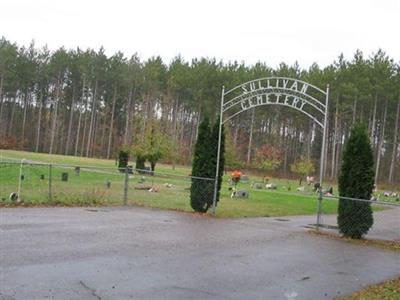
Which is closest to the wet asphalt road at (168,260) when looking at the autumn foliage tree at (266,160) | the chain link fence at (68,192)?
the chain link fence at (68,192)

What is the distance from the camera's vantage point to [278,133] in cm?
7488

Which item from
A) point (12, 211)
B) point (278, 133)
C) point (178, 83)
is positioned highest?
point (178, 83)

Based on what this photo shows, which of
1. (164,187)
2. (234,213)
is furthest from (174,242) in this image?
(164,187)

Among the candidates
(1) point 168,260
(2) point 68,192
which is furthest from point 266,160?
(1) point 168,260

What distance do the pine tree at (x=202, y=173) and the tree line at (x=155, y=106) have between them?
146 feet

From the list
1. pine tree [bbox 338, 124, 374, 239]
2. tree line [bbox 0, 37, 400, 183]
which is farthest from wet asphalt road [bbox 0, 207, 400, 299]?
tree line [bbox 0, 37, 400, 183]

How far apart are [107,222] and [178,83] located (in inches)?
2339

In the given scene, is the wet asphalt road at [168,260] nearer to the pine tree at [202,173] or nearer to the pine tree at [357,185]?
the pine tree at [357,185]

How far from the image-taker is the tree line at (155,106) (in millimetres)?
63969

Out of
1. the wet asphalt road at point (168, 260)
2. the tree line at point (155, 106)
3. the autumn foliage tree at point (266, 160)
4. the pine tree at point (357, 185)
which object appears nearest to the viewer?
the wet asphalt road at point (168, 260)

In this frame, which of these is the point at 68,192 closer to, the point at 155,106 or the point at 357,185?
the point at 357,185

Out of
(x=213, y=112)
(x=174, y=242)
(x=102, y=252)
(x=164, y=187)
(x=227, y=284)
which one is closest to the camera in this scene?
(x=227, y=284)

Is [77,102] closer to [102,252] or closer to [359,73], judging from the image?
[359,73]

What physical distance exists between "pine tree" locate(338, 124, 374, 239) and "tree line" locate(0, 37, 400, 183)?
47.3 m
